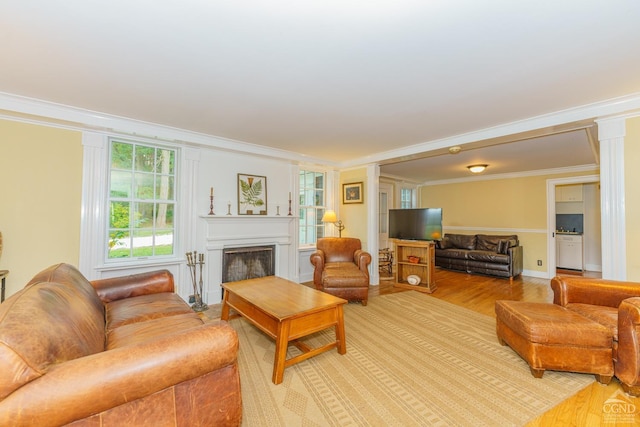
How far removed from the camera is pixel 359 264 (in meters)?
3.99

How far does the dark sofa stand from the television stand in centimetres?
152

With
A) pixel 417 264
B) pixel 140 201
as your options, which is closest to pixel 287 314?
pixel 140 201

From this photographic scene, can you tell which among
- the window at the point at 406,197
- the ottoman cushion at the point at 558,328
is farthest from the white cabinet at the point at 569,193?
the ottoman cushion at the point at 558,328

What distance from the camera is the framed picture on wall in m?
5.04

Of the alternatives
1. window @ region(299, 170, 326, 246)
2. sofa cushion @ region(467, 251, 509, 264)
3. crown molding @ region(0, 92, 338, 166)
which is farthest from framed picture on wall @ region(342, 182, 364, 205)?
sofa cushion @ region(467, 251, 509, 264)

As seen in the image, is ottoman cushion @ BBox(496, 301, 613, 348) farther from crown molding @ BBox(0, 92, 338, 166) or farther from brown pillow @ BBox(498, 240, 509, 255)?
crown molding @ BBox(0, 92, 338, 166)

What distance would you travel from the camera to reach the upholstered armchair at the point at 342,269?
368 cm

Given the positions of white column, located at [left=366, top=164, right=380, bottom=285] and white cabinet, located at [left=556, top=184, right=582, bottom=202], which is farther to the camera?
white cabinet, located at [left=556, top=184, right=582, bottom=202]

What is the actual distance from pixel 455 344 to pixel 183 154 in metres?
3.94

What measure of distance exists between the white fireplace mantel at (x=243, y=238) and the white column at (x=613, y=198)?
3857 millimetres

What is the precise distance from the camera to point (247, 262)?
13.9ft

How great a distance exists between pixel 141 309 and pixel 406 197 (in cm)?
678

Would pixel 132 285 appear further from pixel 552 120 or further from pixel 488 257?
pixel 488 257

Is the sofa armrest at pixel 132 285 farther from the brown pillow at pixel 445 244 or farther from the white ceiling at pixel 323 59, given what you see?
the brown pillow at pixel 445 244
